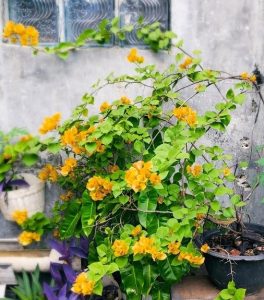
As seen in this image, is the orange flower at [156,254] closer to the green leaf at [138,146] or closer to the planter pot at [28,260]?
the green leaf at [138,146]

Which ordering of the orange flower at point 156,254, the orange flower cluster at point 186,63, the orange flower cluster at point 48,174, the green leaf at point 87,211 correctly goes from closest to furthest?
1. the orange flower at point 156,254
2. the green leaf at point 87,211
3. the orange flower cluster at point 186,63
4. the orange flower cluster at point 48,174

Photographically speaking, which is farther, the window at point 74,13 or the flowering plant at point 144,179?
the window at point 74,13

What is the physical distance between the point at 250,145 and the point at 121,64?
3.72 feet

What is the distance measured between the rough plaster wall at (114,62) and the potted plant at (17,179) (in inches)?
8.4

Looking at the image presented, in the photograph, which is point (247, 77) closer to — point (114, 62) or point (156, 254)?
point (114, 62)

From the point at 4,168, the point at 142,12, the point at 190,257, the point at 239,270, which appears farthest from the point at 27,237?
the point at 142,12

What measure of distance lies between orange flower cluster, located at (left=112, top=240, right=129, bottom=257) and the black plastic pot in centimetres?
63

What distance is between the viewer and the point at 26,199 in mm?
3398

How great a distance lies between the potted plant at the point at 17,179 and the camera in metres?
3.20

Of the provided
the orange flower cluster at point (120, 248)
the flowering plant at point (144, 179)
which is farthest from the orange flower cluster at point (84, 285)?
the orange flower cluster at point (120, 248)

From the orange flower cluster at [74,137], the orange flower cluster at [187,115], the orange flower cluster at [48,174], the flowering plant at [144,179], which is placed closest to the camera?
the flowering plant at [144,179]

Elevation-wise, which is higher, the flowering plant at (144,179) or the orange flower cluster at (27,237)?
the flowering plant at (144,179)

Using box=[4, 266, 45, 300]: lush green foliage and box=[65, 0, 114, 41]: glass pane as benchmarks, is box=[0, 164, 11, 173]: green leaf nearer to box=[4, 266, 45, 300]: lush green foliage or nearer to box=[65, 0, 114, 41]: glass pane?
box=[4, 266, 45, 300]: lush green foliage

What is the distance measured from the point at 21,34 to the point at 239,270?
84.6 inches
